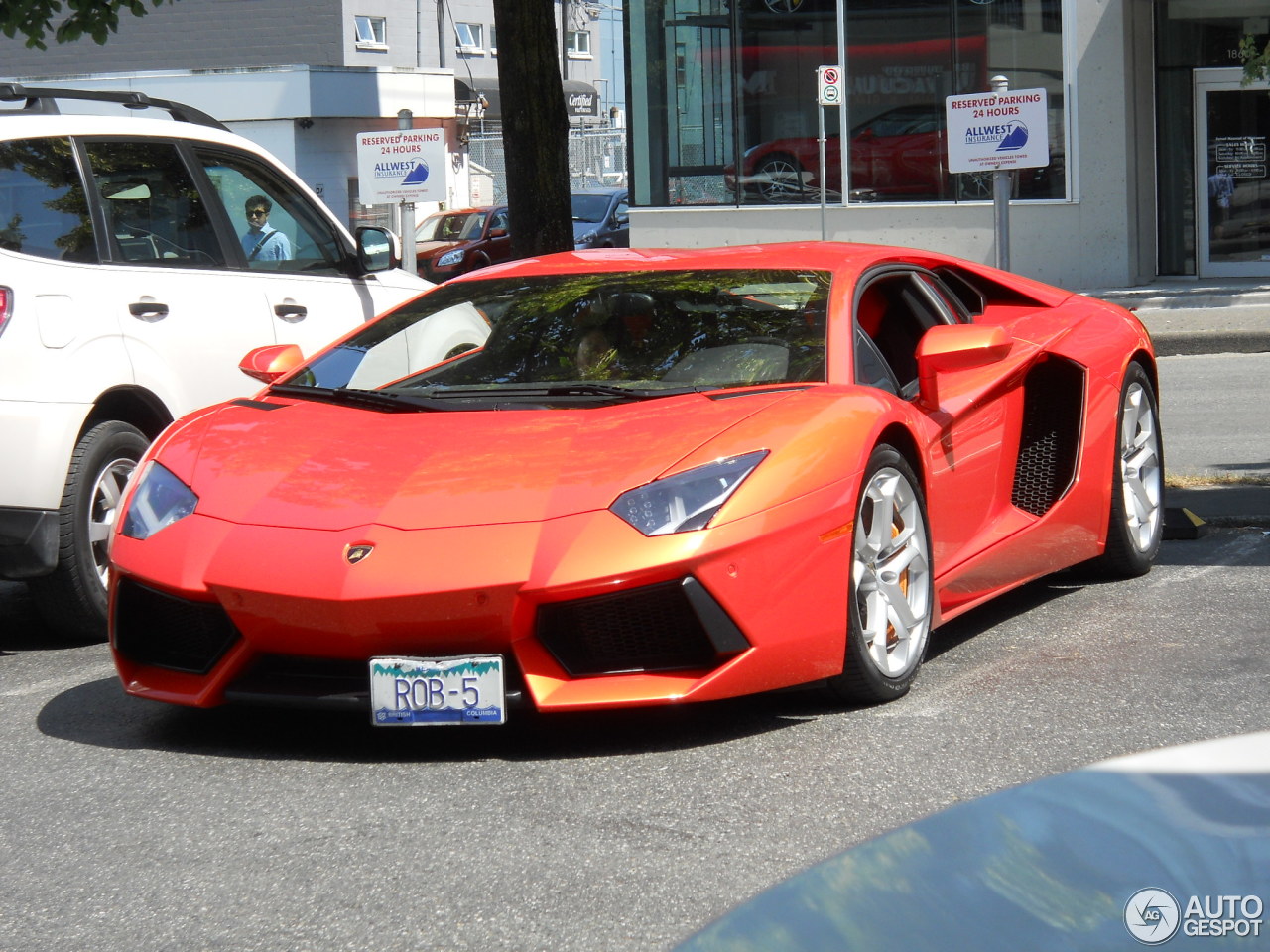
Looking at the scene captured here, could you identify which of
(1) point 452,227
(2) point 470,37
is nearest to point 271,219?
(1) point 452,227

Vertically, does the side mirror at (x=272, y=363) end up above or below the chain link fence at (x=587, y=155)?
below

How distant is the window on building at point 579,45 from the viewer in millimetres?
62344

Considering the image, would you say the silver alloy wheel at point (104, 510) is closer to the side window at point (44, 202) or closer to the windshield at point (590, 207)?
the side window at point (44, 202)

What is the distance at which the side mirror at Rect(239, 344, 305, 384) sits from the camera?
17.4 feet

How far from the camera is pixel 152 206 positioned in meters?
6.45

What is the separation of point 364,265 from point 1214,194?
16023 millimetres

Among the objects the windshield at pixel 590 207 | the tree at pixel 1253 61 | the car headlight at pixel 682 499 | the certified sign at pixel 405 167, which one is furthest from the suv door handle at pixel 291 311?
the windshield at pixel 590 207

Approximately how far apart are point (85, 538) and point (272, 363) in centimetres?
89

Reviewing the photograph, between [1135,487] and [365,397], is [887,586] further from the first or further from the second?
[1135,487]

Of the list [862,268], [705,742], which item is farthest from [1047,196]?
[705,742]

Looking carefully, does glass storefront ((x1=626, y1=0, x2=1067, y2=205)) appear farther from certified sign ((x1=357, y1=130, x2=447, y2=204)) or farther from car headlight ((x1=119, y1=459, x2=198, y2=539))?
car headlight ((x1=119, y1=459, x2=198, y2=539))

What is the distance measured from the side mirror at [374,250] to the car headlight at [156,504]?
10.5 ft

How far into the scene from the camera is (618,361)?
4.92m

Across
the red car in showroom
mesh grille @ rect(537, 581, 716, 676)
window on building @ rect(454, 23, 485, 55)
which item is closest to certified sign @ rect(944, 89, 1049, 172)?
mesh grille @ rect(537, 581, 716, 676)
